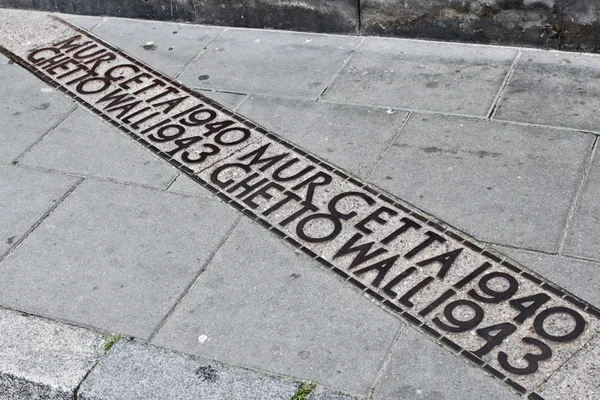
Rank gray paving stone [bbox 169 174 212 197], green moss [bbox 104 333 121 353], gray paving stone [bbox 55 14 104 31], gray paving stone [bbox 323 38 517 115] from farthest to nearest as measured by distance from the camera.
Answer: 1. gray paving stone [bbox 55 14 104 31]
2. gray paving stone [bbox 323 38 517 115]
3. gray paving stone [bbox 169 174 212 197]
4. green moss [bbox 104 333 121 353]

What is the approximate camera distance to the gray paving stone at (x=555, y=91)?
5.27m

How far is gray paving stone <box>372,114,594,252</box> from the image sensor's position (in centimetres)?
443

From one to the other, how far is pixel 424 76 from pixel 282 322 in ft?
8.64

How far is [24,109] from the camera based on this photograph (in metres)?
6.01

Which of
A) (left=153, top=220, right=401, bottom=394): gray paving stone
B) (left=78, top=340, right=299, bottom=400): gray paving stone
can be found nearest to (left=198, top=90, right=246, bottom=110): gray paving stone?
(left=153, top=220, right=401, bottom=394): gray paving stone

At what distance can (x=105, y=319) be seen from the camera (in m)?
4.08

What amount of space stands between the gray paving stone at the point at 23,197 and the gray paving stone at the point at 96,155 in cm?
11

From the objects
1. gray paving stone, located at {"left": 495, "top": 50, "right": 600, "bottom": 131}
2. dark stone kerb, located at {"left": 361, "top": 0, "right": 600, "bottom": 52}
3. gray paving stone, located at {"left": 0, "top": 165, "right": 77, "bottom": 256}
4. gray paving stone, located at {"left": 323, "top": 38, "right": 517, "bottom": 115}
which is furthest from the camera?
dark stone kerb, located at {"left": 361, "top": 0, "right": 600, "bottom": 52}

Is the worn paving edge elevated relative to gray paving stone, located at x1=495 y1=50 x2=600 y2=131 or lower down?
lower down

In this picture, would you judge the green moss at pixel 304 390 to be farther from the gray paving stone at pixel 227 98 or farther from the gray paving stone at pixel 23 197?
the gray paving stone at pixel 227 98

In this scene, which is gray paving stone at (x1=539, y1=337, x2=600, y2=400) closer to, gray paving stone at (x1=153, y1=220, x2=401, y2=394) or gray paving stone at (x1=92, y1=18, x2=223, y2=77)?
gray paving stone at (x1=153, y1=220, x2=401, y2=394)

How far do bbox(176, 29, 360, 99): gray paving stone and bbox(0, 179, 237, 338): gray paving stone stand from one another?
142 cm

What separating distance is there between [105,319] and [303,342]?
1.01 m

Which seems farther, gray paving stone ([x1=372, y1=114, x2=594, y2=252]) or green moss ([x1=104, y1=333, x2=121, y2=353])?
gray paving stone ([x1=372, y1=114, x2=594, y2=252])
